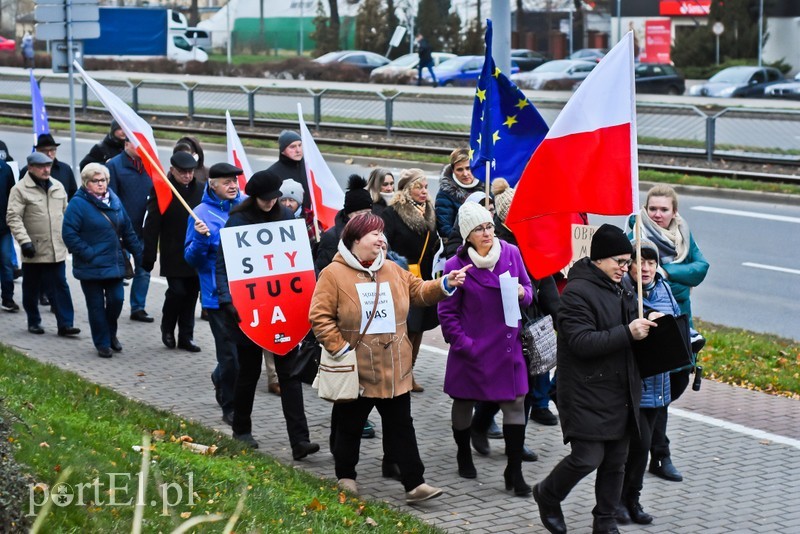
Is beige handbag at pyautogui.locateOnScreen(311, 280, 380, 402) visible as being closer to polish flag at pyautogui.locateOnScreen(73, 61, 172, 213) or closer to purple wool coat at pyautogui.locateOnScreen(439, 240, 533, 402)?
purple wool coat at pyautogui.locateOnScreen(439, 240, 533, 402)

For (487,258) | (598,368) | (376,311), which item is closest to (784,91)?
(487,258)

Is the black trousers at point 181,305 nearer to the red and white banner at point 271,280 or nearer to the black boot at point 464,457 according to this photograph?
the red and white banner at point 271,280

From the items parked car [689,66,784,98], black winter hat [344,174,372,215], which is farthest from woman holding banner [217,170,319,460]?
parked car [689,66,784,98]

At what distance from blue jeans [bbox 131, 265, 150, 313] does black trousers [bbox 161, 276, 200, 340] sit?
3.87 feet

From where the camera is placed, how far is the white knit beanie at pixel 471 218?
7406mm

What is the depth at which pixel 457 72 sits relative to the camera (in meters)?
44.6

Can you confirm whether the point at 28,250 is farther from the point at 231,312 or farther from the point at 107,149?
the point at 231,312

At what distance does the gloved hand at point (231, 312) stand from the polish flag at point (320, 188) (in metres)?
1.89

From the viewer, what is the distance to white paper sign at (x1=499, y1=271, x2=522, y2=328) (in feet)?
24.6

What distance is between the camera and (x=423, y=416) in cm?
930

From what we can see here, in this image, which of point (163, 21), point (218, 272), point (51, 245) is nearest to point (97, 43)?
point (163, 21)

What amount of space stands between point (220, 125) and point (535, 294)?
26061 millimetres

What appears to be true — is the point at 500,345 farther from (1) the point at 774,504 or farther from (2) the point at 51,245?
(2) the point at 51,245

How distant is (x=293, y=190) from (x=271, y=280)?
2102 millimetres
